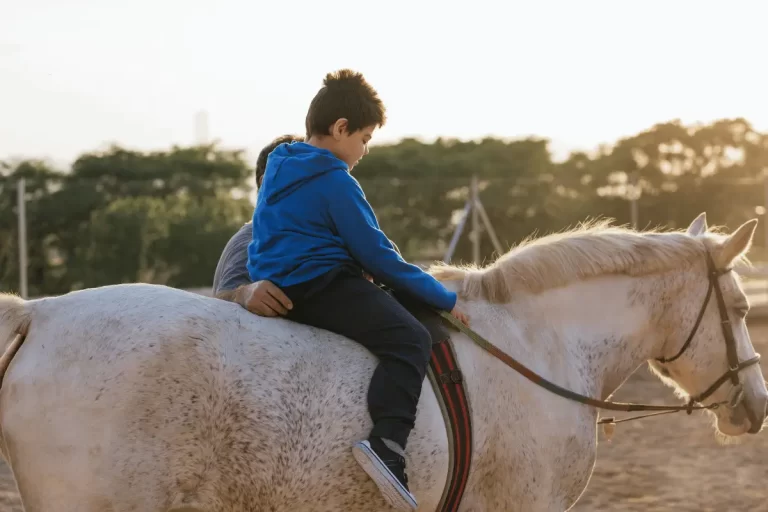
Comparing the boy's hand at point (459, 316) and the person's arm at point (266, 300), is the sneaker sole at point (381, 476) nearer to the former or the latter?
the person's arm at point (266, 300)

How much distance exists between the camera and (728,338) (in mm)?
3660

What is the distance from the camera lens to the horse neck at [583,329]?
3.42m

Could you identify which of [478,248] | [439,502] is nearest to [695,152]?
[478,248]

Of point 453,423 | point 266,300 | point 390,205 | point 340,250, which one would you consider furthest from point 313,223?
point 390,205

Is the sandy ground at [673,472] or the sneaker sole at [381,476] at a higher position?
the sneaker sole at [381,476]

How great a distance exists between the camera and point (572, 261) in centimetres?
357

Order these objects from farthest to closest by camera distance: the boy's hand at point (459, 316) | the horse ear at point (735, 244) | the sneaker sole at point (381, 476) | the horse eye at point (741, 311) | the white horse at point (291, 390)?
the horse eye at point (741, 311) < the horse ear at point (735, 244) < the boy's hand at point (459, 316) < the sneaker sole at point (381, 476) < the white horse at point (291, 390)

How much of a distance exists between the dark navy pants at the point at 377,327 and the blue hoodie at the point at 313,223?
6cm

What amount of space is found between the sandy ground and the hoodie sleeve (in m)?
2.62

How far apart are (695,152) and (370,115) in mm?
14822

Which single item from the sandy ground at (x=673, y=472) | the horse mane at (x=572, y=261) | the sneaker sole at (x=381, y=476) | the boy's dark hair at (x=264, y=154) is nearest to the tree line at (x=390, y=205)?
the sandy ground at (x=673, y=472)

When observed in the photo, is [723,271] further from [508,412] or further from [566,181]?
[566,181]

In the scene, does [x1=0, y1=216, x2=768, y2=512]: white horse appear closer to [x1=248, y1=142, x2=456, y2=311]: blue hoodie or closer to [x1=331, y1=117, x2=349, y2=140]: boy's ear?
[x1=248, y1=142, x2=456, y2=311]: blue hoodie

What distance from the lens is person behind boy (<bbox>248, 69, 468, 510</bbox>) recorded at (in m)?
3.02
